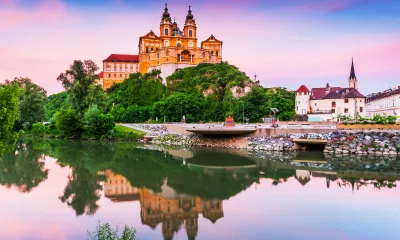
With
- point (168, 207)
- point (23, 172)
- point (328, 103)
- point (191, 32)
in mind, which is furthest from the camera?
point (191, 32)

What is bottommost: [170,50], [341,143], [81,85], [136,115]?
[341,143]

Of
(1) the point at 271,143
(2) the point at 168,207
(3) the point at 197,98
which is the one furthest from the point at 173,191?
(3) the point at 197,98

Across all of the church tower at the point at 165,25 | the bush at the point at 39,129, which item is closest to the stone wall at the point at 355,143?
the bush at the point at 39,129

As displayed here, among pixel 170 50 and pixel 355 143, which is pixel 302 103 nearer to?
pixel 355 143

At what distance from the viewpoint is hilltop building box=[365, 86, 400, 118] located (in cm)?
5370

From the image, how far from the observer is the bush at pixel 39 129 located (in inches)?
2461

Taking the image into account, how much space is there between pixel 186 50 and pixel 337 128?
53.6 m

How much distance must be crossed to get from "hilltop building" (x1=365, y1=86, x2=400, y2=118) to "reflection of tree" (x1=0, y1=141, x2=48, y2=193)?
48930 millimetres

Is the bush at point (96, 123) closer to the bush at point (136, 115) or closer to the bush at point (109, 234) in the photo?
the bush at point (136, 115)

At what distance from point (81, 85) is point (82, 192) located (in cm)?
4139

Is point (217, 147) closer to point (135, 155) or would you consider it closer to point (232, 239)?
point (135, 155)

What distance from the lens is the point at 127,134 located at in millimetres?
53656

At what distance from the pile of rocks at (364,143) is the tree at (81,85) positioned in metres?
38.7

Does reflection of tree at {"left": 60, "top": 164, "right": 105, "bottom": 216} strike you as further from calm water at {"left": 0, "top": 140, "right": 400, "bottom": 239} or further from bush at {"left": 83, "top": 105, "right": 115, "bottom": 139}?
bush at {"left": 83, "top": 105, "right": 115, "bottom": 139}
